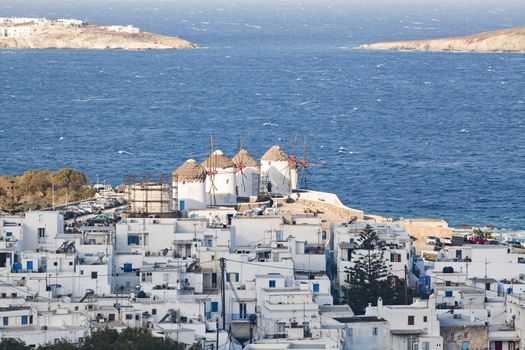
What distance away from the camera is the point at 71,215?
59125mm

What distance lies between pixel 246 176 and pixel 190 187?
4.17 m

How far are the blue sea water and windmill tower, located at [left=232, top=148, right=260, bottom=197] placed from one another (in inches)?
490

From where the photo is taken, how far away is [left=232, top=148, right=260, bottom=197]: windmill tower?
210 feet

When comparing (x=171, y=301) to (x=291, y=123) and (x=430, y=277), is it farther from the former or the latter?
(x=291, y=123)

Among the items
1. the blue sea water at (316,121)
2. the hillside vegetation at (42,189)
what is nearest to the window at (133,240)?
the hillside vegetation at (42,189)

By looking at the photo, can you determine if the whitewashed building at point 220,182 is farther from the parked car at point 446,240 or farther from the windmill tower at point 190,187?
the parked car at point 446,240

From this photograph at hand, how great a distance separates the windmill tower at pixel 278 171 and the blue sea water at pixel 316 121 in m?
10.7

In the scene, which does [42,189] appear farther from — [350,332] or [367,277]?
[350,332]

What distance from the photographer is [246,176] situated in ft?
211

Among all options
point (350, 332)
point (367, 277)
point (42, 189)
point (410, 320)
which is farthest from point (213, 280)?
point (42, 189)

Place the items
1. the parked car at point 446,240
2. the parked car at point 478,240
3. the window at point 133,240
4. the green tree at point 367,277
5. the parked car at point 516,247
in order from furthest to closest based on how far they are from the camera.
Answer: the parked car at point 446,240, the parked car at point 478,240, the parked car at point 516,247, the window at point 133,240, the green tree at point 367,277

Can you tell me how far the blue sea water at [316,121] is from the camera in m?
88.4

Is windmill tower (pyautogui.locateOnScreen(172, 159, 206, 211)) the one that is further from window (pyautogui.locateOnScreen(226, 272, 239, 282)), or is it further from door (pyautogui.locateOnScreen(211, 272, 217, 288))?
window (pyautogui.locateOnScreen(226, 272, 239, 282))

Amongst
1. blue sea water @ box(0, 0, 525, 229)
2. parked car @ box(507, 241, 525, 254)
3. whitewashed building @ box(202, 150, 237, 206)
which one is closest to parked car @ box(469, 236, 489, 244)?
parked car @ box(507, 241, 525, 254)
